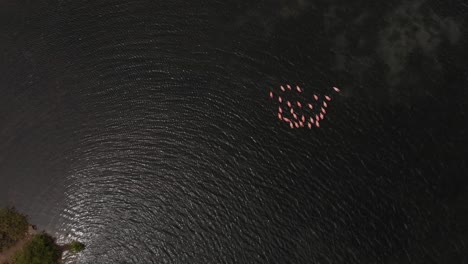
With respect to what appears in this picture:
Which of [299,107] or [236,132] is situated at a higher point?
[299,107]

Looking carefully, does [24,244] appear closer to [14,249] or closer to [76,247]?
[14,249]

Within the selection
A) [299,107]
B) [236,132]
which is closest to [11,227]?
[236,132]

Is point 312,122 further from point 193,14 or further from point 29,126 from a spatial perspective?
point 29,126

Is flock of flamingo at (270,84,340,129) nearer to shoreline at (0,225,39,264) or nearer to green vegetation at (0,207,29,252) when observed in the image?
shoreline at (0,225,39,264)

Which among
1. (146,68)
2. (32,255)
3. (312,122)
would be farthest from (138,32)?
(32,255)

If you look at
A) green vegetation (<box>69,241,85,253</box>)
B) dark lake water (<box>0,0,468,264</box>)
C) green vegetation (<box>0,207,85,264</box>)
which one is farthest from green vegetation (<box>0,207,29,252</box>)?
green vegetation (<box>69,241,85,253</box>)

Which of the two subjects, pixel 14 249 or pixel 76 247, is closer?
pixel 76 247

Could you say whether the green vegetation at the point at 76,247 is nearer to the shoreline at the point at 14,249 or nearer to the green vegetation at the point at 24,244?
the green vegetation at the point at 24,244

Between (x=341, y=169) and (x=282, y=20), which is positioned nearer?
(x=341, y=169)
